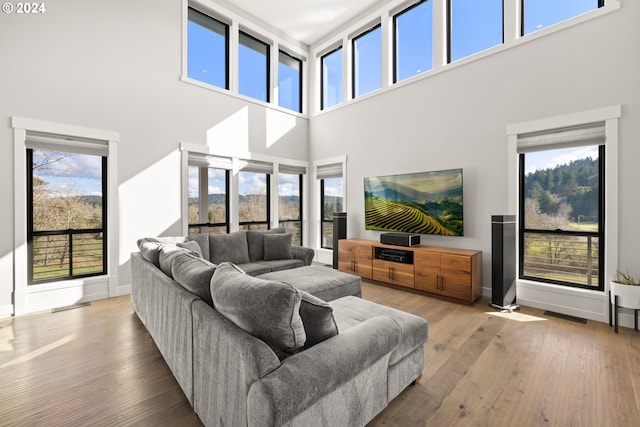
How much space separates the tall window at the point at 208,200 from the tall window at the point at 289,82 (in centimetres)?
214

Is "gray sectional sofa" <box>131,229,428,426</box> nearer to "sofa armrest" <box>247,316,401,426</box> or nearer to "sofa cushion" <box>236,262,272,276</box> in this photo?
"sofa armrest" <box>247,316,401,426</box>

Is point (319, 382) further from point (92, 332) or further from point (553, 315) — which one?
point (553, 315)

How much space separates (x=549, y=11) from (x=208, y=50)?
4.95m

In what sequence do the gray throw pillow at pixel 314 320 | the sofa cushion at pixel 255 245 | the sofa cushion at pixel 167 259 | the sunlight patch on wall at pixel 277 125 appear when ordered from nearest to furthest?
the gray throw pillow at pixel 314 320 → the sofa cushion at pixel 167 259 → the sofa cushion at pixel 255 245 → the sunlight patch on wall at pixel 277 125

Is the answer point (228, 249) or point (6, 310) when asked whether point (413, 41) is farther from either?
point (6, 310)

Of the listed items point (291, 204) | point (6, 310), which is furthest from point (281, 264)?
point (6, 310)

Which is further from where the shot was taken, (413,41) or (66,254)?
(413,41)

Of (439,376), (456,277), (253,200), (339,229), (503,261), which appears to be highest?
(253,200)

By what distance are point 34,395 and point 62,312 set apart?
A: 182 centimetres

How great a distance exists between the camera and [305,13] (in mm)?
5375

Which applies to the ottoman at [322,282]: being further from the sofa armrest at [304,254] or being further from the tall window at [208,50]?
the tall window at [208,50]

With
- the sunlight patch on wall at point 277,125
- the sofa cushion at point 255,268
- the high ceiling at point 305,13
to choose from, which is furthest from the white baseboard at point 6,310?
the high ceiling at point 305,13

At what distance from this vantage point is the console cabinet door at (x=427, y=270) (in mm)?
3836

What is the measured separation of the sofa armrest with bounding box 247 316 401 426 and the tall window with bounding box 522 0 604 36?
4244 millimetres
